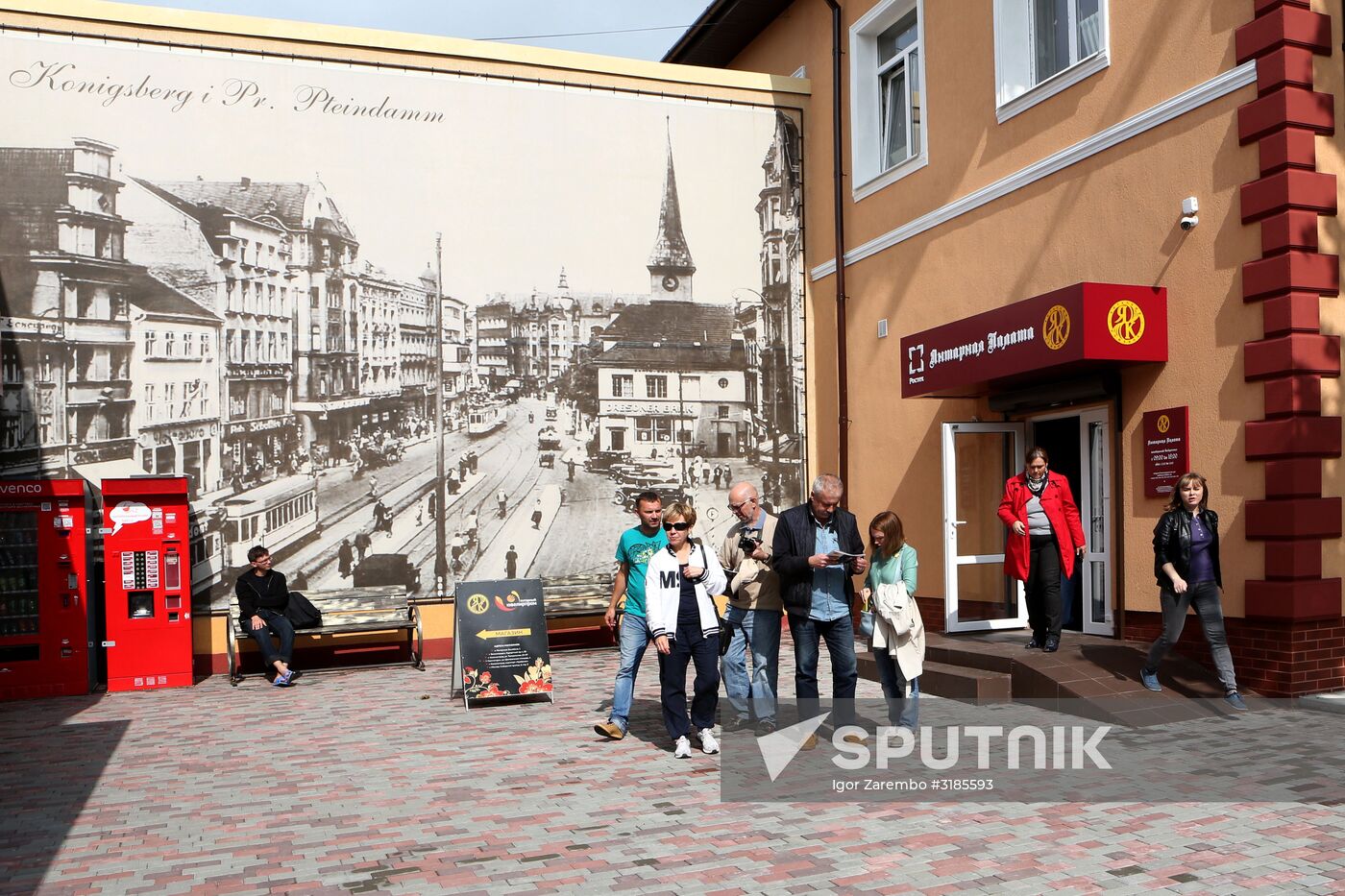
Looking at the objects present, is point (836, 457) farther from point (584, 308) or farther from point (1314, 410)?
point (1314, 410)

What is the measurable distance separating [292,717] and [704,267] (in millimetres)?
7865

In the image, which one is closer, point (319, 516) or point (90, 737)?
point (90, 737)

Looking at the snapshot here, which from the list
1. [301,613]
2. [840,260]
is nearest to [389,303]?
[301,613]

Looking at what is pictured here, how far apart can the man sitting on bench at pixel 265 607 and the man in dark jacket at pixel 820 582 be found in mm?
6326

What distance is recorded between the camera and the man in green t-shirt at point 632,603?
8.21 meters

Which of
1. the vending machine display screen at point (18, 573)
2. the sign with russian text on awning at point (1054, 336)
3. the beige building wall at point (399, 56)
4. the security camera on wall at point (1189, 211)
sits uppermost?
the beige building wall at point (399, 56)

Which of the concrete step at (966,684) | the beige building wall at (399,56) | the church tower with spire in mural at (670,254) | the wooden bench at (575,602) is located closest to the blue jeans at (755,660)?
the concrete step at (966,684)

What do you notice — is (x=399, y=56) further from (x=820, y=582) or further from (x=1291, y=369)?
(x=1291, y=369)

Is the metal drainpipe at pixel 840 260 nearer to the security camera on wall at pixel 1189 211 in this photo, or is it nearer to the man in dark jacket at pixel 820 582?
the security camera on wall at pixel 1189 211

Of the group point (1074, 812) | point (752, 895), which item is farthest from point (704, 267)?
point (752, 895)

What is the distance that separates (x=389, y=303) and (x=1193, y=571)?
9.12m

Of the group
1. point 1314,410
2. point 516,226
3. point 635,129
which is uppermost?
point 635,129

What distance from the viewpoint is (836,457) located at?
49.1ft

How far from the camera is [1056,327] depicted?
10000mm
